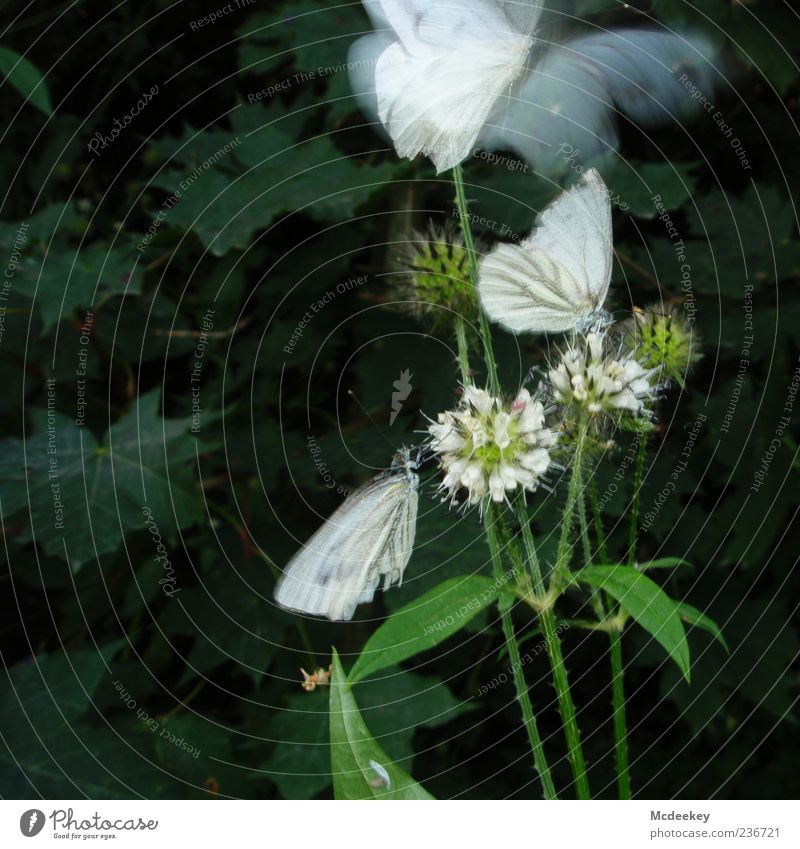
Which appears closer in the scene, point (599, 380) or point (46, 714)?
point (599, 380)

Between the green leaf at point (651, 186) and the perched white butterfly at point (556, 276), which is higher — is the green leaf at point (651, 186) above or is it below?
above

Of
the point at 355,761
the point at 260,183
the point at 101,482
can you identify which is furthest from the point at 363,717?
the point at 260,183

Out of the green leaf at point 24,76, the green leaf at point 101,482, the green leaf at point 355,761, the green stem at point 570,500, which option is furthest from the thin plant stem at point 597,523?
the green leaf at point 24,76

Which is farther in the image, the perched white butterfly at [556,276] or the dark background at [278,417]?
the dark background at [278,417]

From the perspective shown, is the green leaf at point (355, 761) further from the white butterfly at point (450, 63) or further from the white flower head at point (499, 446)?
the white butterfly at point (450, 63)

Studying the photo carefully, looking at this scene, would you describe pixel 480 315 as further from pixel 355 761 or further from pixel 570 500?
pixel 355 761

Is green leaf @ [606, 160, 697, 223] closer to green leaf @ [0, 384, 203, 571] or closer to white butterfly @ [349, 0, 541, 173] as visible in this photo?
white butterfly @ [349, 0, 541, 173]
